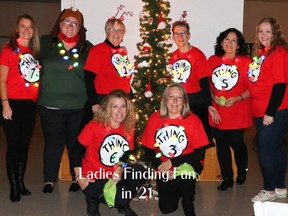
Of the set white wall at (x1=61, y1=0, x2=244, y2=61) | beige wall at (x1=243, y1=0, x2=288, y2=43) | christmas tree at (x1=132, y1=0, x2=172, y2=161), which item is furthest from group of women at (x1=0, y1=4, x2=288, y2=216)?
beige wall at (x1=243, y1=0, x2=288, y2=43)

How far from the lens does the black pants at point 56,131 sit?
430 centimetres

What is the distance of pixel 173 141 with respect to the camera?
3.75 m

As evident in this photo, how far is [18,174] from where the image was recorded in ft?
13.7

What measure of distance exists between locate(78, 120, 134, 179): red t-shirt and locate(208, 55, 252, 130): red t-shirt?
3.89ft

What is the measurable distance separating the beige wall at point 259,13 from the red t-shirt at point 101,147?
942 cm

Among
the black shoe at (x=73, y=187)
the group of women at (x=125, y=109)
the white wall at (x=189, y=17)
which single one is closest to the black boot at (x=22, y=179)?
the group of women at (x=125, y=109)

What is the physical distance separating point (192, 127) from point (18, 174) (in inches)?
60.9

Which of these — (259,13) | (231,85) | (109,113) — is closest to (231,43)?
(231,85)

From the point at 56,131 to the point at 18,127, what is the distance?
41 cm

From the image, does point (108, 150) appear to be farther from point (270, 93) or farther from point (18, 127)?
point (270, 93)

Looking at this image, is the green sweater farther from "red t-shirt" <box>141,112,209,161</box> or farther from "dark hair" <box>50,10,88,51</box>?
"red t-shirt" <box>141,112,209,161</box>

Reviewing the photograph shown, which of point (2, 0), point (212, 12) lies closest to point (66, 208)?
point (212, 12)

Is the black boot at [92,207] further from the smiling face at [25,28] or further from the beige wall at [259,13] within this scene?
the beige wall at [259,13]

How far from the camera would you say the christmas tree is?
4328mm
